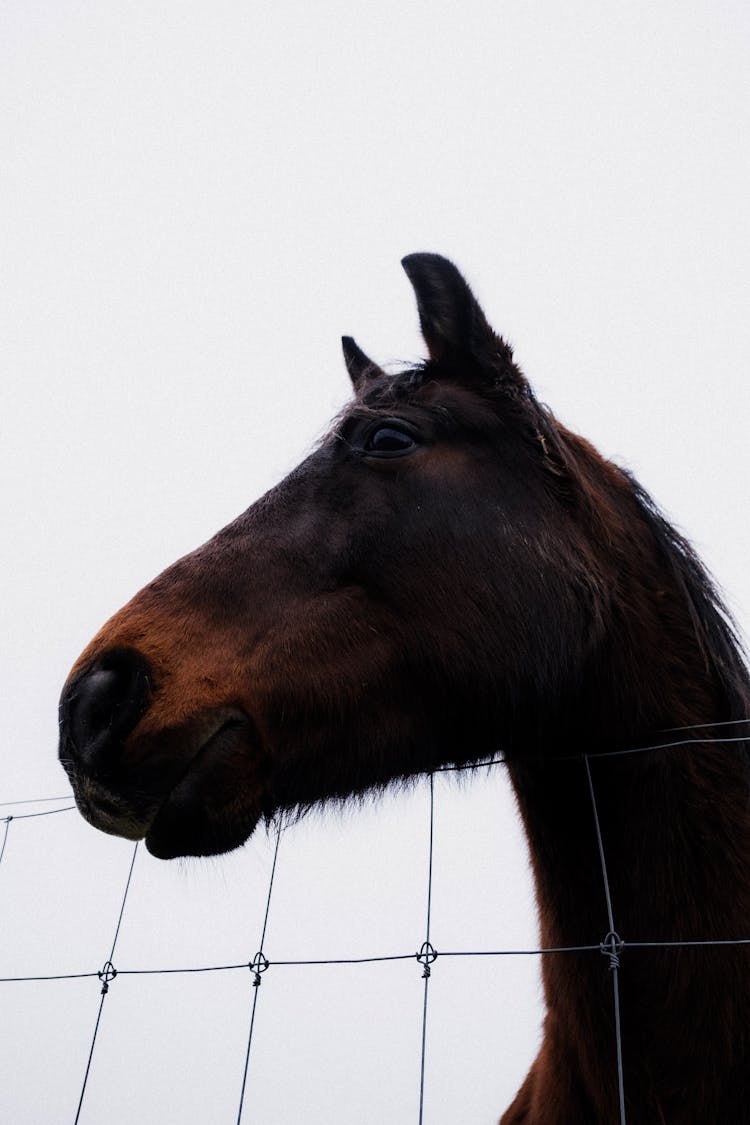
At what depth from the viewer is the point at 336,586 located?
8.77ft

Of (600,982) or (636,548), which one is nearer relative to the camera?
(600,982)

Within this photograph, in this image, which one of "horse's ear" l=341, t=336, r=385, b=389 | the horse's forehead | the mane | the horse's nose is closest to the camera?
the horse's nose

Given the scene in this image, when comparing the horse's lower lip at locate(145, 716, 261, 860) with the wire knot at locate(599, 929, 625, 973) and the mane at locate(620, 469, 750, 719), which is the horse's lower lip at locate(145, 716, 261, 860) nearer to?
the wire knot at locate(599, 929, 625, 973)

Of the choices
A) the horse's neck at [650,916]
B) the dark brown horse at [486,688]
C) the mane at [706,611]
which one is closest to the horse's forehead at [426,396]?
the dark brown horse at [486,688]

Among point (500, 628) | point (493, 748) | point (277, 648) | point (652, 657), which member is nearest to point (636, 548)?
point (652, 657)

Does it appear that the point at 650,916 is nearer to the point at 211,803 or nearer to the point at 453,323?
the point at 211,803

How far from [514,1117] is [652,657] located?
176 cm

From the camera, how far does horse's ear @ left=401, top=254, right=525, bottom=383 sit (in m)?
2.92

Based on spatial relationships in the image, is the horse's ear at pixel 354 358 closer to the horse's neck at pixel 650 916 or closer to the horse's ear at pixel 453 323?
the horse's ear at pixel 453 323

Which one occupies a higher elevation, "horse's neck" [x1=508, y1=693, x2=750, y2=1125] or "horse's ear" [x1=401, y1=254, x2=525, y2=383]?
"horse's ear" [x1=401, y1=254, x2=525, y2=383]

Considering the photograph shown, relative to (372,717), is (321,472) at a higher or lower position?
higher

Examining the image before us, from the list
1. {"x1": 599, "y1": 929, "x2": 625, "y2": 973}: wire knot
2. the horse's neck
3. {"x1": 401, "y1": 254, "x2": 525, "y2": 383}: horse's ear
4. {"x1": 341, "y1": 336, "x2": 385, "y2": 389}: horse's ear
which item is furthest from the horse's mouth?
{"x1": 341, "y1": 336, "x2": 385, "y2": 389}: horse's ear

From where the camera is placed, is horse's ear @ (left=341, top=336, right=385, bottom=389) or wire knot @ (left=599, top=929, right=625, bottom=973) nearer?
wire knot @ (left=599, top=929, right=625, bottom=973)

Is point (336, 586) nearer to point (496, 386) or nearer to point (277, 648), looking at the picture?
point (277, 648)
